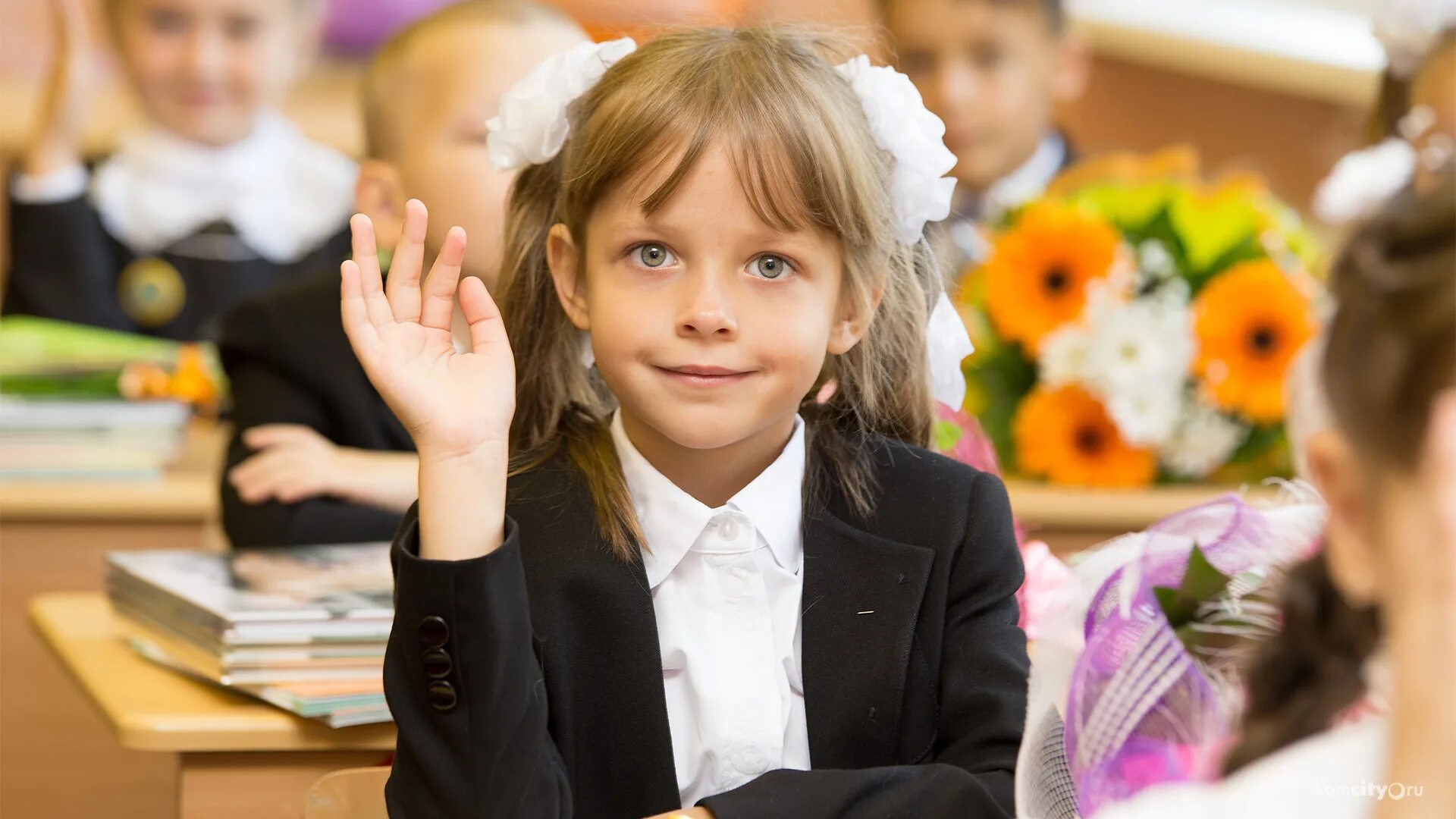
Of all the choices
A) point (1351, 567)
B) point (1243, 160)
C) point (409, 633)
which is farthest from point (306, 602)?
point (1243, 160)

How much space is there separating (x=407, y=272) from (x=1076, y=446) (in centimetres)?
138

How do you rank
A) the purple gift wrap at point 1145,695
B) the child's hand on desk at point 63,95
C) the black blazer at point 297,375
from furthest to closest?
the child's hand on desk at point 63,95 < the black blazer at point 297,375 < the purple gift wrap at point 1145,695

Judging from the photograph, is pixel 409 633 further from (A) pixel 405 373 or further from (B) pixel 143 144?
(B) pixel 143 144

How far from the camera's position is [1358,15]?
436 centimetres

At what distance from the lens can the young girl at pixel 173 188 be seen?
335 centimetres

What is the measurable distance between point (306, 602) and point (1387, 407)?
94 centimetres

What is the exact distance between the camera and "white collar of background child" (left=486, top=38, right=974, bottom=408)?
1.24 meters

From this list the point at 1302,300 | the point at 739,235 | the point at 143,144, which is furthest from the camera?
the point at 143,144

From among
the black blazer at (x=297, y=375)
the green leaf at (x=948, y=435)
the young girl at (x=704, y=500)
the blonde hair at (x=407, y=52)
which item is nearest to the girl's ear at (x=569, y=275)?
the young girl at (x=704, y=500)

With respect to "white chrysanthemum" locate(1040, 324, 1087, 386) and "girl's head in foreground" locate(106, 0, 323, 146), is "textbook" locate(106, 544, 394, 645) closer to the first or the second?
"white chrysanthemum" locate(1040, 324, 1087, 386)

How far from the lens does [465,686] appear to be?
3.35ft

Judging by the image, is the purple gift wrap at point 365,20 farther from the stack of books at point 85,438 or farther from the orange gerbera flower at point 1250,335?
the orange gerbera flower at point 1250,335

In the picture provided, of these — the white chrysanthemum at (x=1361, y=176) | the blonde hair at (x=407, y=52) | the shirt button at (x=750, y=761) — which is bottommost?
the shirt button at (x=750, y=761)

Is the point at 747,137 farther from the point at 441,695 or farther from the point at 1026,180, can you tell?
the point at 1026,180
